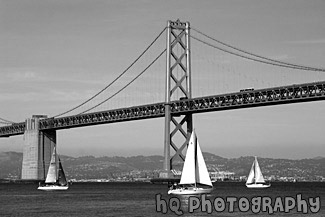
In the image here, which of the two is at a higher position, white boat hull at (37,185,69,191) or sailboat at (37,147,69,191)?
sailboat at (37,147,69,191)

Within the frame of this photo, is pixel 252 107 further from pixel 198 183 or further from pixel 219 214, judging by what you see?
pixel 219 214

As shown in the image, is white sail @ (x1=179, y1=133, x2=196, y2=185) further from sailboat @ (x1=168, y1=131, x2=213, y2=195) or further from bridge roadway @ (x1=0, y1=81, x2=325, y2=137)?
bridge roadway @ (x1=0, y1=81, x2=325, y2=137)

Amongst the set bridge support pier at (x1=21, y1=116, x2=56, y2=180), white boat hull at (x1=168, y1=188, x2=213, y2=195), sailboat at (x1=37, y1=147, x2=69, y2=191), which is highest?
bridge support pier at (x1=21, y1=116, x2=56, y2=180)

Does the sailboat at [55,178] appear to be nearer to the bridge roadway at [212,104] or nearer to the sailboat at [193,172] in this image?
the bridge roadway at [212,104]

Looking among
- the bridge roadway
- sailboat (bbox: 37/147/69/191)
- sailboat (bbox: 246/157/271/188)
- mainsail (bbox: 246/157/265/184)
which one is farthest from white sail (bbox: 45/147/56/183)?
sailboat (bbox: 246/157/271/188)

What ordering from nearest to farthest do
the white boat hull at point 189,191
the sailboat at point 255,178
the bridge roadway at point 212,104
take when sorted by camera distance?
the white boat hull at point 189,191
the bridge roadway at point 212,104
the sailboat at point 255,178

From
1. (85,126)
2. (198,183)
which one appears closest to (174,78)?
(85,126)

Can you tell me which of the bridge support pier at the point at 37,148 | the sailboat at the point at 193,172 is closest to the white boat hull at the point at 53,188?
the bridge support pier at the point at 37,148
